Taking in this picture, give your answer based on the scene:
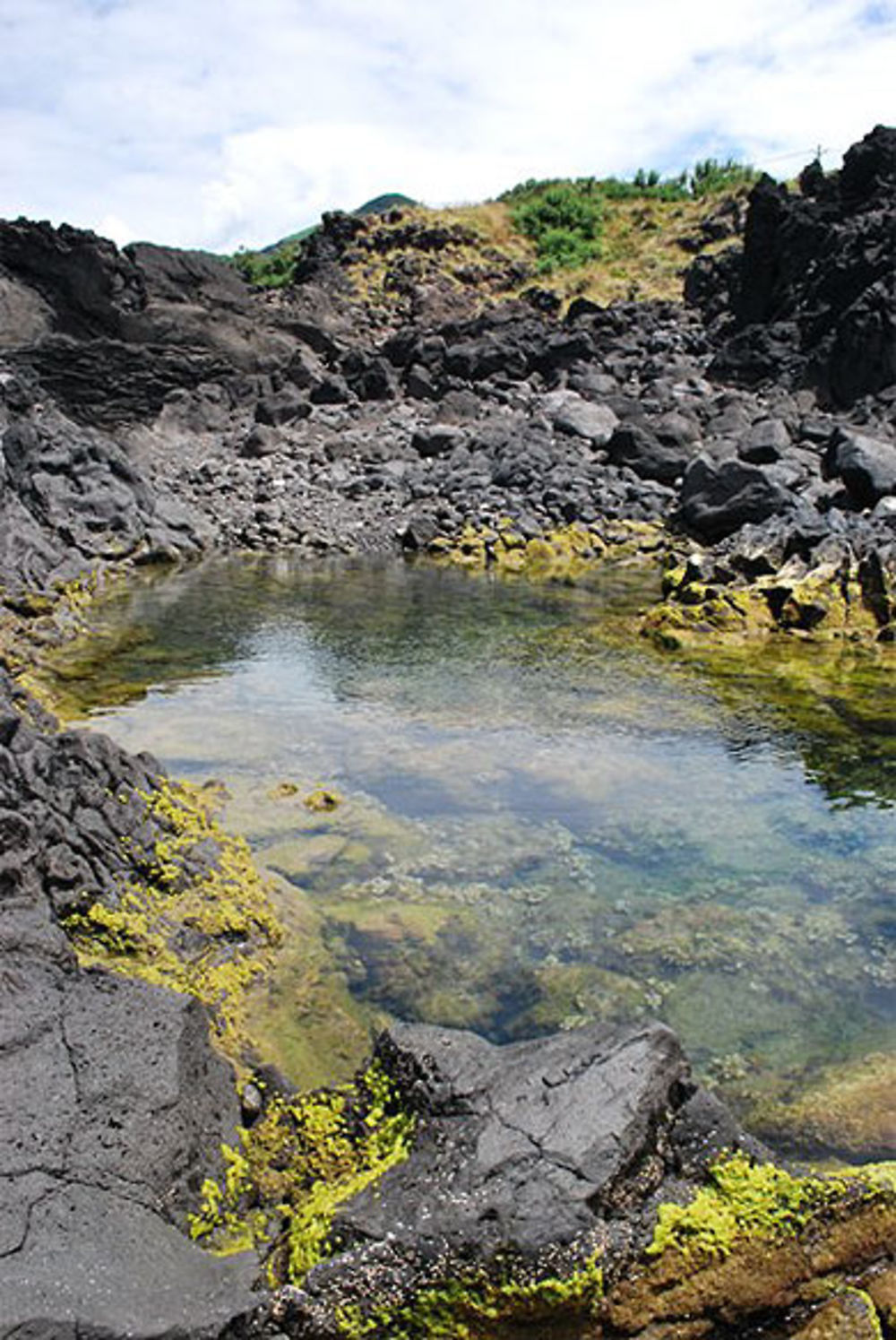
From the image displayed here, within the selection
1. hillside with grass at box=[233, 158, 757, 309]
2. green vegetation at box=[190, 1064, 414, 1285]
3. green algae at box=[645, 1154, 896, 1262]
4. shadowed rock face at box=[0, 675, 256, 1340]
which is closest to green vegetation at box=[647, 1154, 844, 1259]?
green algae at box=[645, 1154, 896, 1262]

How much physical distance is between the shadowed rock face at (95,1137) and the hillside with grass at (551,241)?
6165 centimetres

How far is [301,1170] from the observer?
15.1 feet

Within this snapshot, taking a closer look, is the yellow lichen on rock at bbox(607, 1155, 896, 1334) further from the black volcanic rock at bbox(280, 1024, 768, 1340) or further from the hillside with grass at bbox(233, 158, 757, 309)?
the hillside with grass at bbox(233, 158, 757, 309)

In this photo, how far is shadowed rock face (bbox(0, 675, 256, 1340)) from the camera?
10.7 feet

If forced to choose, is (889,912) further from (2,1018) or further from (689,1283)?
(2,1018)

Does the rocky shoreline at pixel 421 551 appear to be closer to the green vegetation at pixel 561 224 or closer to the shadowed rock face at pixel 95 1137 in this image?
the shadowed rock face at pixel 95 1137

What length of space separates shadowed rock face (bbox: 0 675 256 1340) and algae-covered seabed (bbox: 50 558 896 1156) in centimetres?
139

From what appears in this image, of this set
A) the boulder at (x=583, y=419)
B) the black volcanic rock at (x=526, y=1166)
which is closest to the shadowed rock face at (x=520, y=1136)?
the black volcanic rock at (x=526, y=1166)

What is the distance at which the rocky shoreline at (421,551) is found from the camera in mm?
3686

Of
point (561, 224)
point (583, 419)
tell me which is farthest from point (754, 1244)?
point (561, 224)

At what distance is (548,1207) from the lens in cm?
378

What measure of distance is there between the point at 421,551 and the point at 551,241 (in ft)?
170

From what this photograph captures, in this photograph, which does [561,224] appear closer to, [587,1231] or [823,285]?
[823,285]

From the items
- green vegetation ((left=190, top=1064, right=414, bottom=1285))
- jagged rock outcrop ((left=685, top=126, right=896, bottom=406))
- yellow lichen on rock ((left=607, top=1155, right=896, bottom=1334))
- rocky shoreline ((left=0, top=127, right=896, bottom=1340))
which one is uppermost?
jagged rock outcrop ((left=685, top=126, right=896, bottom=406))
